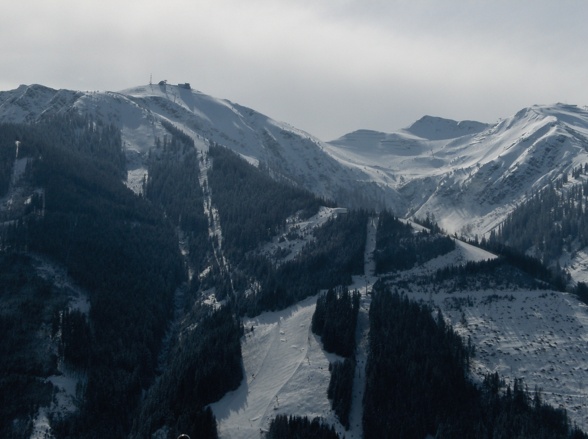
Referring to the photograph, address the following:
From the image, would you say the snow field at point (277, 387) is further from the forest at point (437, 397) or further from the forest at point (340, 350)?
the forest at point (437, 397)

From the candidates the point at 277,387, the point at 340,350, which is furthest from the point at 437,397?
the point at 277,387

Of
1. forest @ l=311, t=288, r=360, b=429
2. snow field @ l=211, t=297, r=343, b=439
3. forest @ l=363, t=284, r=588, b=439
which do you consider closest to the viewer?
forest @ l=363, t=284, r=588, b=439

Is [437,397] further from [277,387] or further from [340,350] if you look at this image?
[277,387]

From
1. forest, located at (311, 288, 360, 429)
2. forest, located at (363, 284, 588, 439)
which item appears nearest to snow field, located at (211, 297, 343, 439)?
forest, located at (311, 288, 360, 429)

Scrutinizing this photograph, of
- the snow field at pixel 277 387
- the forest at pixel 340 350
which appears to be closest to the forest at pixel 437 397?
the forest at pixel 340 350

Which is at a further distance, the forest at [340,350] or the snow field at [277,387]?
the forest at [340,350]

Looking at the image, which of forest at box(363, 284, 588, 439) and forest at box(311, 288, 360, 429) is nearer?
forest at box(363, 284, 588, 439)

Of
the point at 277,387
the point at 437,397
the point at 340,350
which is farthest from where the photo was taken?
the point at 340,350

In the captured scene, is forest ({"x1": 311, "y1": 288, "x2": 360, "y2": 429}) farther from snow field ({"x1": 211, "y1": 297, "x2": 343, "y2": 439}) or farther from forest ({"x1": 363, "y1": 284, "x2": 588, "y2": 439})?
forest ({"x1": 363, "y1": 284, "x2": 588, "y2": 439})

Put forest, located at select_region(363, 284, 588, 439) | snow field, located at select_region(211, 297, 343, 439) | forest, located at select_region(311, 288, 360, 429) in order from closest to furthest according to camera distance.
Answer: forest, located at select_region(363, 284, 588, 439) < snow field, located at select_region(211, 297, 343, 439) < forest, located at select_region(311, 288, 360, 429)

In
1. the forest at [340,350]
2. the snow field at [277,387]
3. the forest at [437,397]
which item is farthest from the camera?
the forest at [340,350]

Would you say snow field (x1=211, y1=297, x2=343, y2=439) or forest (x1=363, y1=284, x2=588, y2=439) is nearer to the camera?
forest (x1=363, y1=284, x2=588, y2=439)

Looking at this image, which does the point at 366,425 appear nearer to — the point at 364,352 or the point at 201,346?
the point at 364,352
